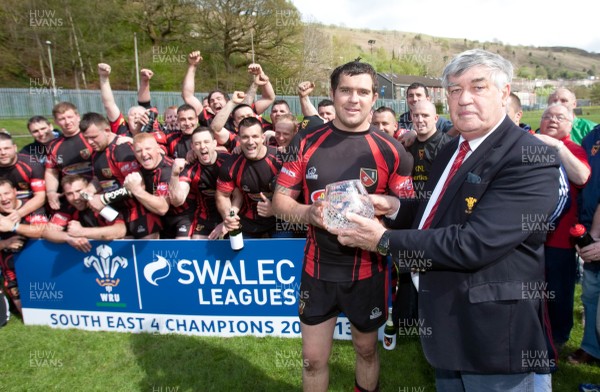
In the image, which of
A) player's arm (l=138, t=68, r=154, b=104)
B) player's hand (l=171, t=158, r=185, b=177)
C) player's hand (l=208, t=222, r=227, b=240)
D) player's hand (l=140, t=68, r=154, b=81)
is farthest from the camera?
player's arm (l=138, t=68, r=154, b=104)

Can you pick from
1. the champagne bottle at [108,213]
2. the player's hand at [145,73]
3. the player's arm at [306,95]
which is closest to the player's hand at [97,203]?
the champagne bottle at [108,213]

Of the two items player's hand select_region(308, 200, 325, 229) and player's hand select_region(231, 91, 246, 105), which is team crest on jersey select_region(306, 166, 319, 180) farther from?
player's hand select_region(231, 91, 246, 105)

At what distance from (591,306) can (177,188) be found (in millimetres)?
4689

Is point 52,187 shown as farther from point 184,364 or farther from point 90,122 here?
point 184,364

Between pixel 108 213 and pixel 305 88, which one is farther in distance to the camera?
pixel 305 88

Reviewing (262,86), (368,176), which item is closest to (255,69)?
(262,86)

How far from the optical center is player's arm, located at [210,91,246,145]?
19.9 feet

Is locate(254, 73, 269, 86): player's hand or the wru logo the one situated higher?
locate(254, 73, 269, 86): player's hand

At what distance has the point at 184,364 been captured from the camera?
4.34m

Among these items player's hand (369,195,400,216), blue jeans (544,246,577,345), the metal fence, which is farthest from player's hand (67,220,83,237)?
the metal fence

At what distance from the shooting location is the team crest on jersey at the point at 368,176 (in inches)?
116

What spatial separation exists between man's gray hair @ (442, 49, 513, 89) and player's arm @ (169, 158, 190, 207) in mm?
3433

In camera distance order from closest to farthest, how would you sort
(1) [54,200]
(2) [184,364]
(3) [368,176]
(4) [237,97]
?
1. (3) [368,176]
2. (2) [184,364]
3. (1) [54,200]
4. (4) [237,97]

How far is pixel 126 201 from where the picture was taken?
5.13 metres
